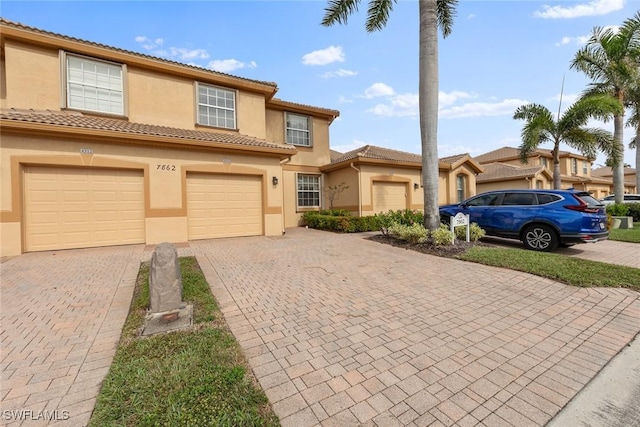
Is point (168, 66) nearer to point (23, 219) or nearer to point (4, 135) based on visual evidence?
point (4, 135)

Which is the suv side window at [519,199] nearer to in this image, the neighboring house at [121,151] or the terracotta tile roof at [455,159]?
the neighboring house at [121,151]

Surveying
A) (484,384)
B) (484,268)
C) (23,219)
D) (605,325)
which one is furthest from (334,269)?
(23,219)

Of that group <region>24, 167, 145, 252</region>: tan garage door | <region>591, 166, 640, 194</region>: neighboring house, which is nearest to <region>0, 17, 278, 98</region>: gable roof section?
<region>24, 167, 145, 252</region>: tan garage door

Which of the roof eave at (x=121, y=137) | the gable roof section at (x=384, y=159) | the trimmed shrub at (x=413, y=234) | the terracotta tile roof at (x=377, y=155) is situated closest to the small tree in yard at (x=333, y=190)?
the gable roof section at (x=384, y=159)

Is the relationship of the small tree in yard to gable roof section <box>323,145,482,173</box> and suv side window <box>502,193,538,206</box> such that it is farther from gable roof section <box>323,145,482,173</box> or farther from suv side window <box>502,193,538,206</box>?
suv side window <box>502,193,538,206</box>

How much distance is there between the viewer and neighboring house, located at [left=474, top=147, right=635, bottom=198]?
21.9 m

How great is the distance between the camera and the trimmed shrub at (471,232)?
347 inches

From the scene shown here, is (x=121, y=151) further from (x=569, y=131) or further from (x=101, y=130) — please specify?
(x=569, y=131)

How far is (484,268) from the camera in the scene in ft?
20.3

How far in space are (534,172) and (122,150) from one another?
26.2m

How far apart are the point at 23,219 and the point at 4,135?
7.60 ft

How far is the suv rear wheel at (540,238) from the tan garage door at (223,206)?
9.18 metres

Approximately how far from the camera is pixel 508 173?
22672 millimetres

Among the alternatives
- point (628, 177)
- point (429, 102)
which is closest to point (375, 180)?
point (429, 102)
